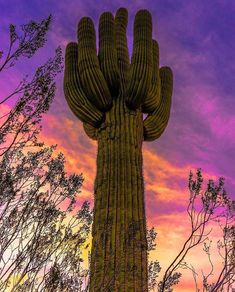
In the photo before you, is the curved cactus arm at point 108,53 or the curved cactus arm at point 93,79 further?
the curved cactus arm at point 108,53

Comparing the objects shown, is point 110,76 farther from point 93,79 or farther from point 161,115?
point 161,115

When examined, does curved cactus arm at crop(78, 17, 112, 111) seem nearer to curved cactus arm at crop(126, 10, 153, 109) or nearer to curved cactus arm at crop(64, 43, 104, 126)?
curved cactus arm at crop(64, 43, 104, 126)

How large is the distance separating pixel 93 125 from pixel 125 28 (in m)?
2.62

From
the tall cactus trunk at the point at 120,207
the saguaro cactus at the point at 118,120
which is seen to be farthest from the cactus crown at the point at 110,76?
the tall cactus trunk at the point at 120,207

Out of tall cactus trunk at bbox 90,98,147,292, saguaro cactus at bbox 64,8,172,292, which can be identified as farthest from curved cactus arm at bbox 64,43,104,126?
tall cactus trunk at bbox 90,98,147,292

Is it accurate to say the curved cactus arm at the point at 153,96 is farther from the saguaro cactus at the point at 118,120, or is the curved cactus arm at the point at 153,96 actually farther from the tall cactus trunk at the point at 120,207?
the tall cactus trunk at the point at 120,207

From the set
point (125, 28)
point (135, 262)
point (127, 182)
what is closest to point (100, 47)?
point (125, 28)

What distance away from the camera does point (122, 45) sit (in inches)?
306

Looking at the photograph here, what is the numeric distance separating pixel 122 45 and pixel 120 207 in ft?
11.8

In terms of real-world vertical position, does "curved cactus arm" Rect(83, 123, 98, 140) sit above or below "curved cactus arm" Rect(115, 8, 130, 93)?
below

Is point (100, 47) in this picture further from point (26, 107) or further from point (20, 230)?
point (26, 107)

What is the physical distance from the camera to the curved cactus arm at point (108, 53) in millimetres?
6863

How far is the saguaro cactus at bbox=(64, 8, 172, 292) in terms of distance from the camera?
17.5ft

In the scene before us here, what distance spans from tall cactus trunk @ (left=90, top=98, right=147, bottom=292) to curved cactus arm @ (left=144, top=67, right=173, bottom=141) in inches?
20.9
